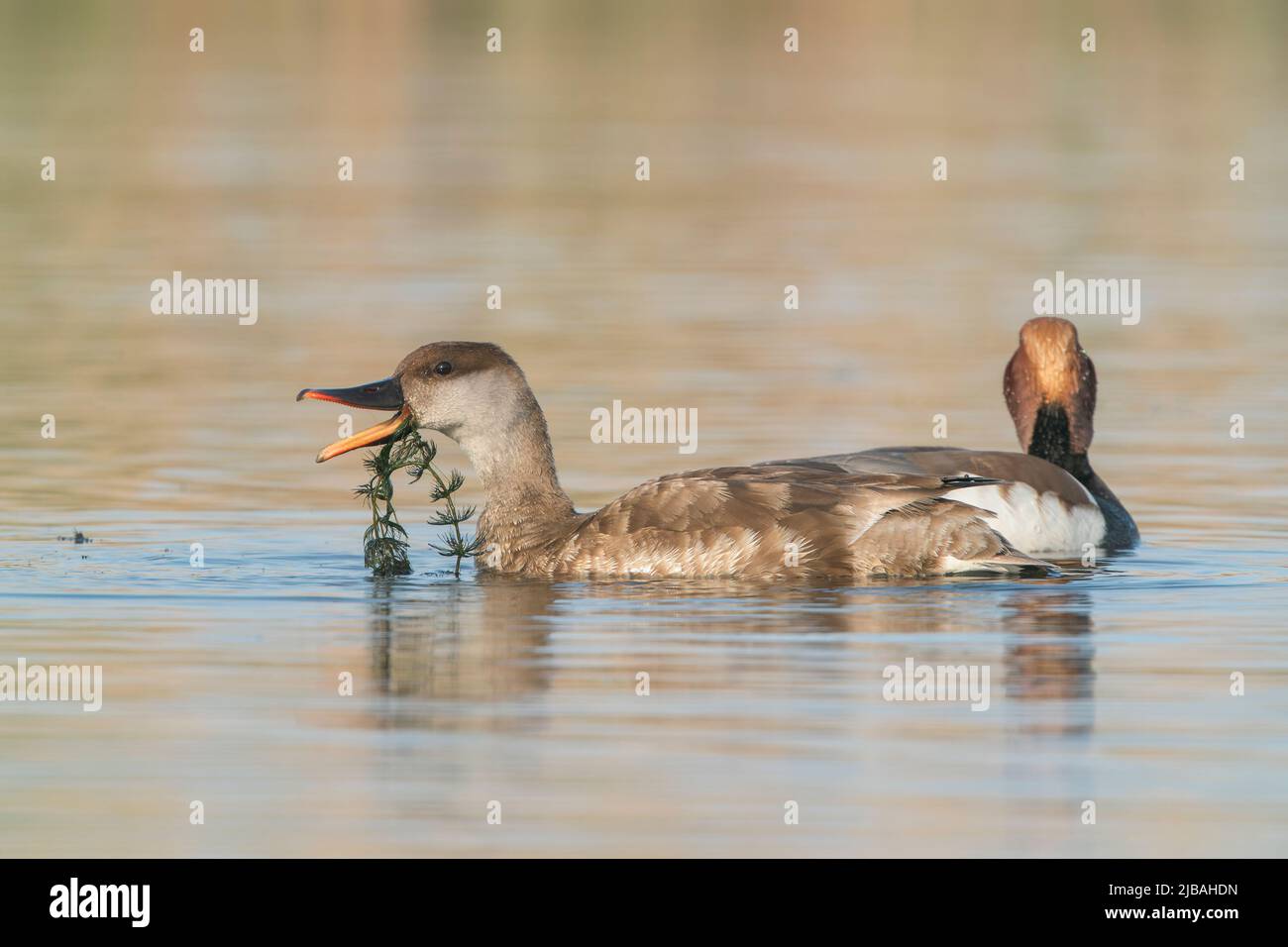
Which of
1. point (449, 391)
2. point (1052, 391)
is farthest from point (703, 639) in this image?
point (1052, 391)

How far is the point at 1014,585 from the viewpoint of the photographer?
41.5 ft

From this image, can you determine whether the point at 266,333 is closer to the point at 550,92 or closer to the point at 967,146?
the point at 967,146

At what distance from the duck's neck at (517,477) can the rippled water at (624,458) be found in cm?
45

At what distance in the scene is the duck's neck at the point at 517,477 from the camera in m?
13.6

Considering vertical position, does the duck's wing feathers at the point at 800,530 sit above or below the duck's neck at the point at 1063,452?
below

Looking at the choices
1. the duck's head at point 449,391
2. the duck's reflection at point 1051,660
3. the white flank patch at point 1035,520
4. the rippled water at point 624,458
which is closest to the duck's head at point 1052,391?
the rippled water at point 624,458

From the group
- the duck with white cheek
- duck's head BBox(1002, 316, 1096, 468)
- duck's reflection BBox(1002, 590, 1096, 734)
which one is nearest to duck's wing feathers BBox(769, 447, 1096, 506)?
the duck with white cheek

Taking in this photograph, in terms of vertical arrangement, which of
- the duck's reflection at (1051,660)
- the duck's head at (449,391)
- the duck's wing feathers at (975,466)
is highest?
the duck's head at (449,391)

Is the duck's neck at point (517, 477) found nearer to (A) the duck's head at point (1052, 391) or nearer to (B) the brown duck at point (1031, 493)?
(B) the brown duck at point (1031, 493)

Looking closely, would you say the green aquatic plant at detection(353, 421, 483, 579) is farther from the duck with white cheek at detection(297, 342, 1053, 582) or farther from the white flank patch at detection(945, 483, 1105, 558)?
the white flank patch at detection(945, 483, 1105, 558)

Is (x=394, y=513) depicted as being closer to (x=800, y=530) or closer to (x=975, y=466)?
(x=800, y=530)

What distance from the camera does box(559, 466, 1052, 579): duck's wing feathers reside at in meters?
12.7

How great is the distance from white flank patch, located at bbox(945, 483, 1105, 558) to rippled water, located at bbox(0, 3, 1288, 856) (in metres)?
0.39

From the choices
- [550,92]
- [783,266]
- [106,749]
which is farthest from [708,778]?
[550,92]
